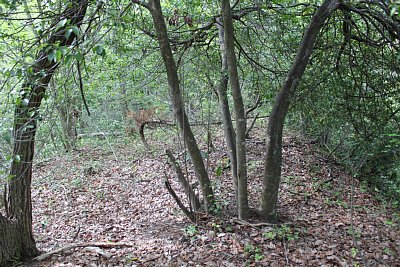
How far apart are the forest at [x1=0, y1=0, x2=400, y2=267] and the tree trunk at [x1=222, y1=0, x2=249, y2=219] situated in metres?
0.02

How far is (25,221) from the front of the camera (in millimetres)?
4141

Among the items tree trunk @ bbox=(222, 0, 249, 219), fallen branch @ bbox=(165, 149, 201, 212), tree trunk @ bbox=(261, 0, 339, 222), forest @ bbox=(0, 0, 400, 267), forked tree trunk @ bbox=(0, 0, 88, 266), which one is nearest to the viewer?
forest @ bbox=(0, 0, 400, 267)

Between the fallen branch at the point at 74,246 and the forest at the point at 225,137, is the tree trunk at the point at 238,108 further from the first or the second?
the fallen branch at the point at 74,246

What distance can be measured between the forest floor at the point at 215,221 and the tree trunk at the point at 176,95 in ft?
1.55

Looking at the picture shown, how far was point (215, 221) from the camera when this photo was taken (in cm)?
496

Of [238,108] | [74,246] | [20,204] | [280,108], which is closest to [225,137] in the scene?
[238,108]

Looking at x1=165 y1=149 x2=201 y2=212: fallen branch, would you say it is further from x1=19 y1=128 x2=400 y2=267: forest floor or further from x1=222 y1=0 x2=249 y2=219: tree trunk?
x1=222 y1=0 x2=249 y2=219: tree trunk

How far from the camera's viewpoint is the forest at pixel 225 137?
3643mm

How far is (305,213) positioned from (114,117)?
40.8ft

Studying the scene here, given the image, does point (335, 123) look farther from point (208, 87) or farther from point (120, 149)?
point (120, 149)

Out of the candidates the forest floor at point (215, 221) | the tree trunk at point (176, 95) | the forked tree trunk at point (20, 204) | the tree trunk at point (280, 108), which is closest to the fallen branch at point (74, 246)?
the forest floor at point (215, 221)

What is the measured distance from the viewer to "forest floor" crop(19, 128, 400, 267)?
420cm

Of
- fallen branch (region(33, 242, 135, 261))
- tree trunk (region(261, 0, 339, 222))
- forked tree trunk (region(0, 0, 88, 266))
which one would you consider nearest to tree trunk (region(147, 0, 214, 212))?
tree trunk (region(261, 0, 339, 222))

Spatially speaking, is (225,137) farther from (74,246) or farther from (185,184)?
(74,246)
